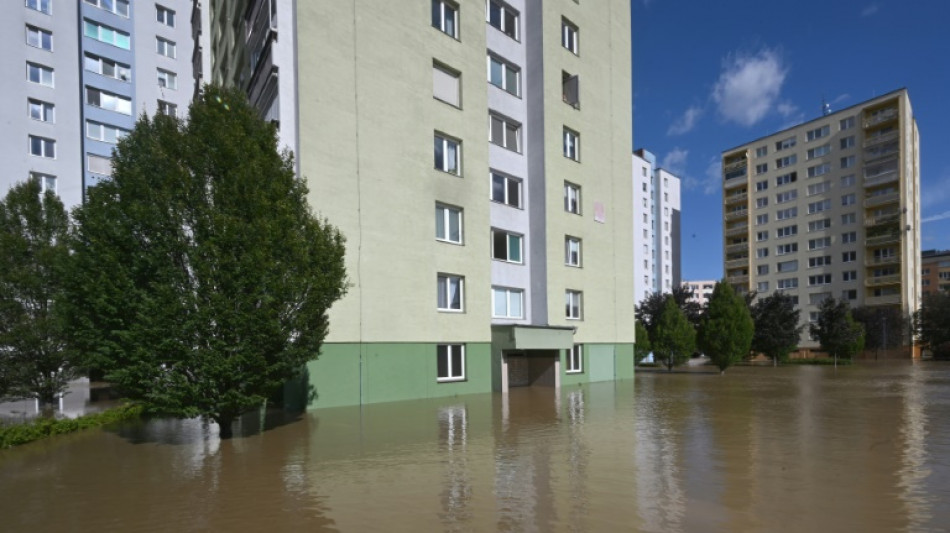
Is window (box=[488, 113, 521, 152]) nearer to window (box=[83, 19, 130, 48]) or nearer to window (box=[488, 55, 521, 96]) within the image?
window (box=[488, 55, 521, 96])

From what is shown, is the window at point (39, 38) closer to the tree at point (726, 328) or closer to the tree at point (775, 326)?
the tree at point (726, 328)

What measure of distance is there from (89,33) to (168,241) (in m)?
40.0

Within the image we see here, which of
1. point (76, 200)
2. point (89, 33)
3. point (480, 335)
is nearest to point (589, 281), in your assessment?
point (480, 335)

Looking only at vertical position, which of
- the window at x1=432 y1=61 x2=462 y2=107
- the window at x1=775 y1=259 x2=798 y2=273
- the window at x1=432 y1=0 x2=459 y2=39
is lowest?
the window at x1=775 y1=259 x2=798 y2=273

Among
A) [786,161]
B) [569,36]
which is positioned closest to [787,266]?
[786,161]

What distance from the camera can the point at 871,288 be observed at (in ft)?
227

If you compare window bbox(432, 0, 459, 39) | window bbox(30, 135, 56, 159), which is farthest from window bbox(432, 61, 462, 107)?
window bbox(30, 135, 56, 159)

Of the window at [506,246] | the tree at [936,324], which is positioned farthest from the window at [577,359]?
the tree at [936,324]

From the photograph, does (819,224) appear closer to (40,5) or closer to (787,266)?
(787,266)

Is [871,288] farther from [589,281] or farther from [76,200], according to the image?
[76,200]

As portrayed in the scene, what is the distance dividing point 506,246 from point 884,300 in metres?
65.5

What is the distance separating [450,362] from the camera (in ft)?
70.7

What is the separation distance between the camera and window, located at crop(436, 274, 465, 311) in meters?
21.4

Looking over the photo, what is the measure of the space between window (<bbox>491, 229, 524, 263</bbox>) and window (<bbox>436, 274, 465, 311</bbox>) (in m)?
2.71
